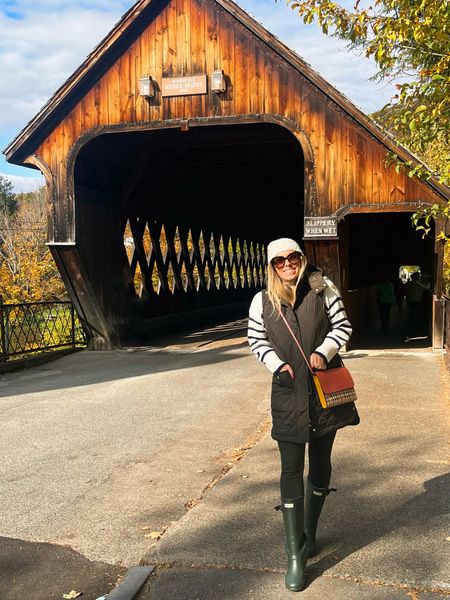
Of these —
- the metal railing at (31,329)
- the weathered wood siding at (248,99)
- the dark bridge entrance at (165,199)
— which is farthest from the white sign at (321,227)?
the metal railing at (31,329)

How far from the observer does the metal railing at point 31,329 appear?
11812mm

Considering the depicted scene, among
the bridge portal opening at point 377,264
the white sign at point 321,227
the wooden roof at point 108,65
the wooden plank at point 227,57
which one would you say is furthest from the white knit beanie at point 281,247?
the bridge portal opening at point 377,264

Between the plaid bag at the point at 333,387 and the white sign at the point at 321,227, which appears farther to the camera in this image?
the white sign at the point at 321,227

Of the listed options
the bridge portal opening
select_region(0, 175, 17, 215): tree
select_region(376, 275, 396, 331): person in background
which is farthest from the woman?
select_region(0, 175, 17, 215): tree

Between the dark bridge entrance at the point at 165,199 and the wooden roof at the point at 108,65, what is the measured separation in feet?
3.14

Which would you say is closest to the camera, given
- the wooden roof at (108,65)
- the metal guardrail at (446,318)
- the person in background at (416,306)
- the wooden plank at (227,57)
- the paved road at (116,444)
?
the paved road at (116,444)

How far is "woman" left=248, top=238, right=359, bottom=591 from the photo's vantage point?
11.0 feet

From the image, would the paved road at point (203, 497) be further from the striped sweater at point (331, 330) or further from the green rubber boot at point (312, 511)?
the striped sweater at point (331, 330)

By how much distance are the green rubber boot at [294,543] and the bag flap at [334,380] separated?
0.61m

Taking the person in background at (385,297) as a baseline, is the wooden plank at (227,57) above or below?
above

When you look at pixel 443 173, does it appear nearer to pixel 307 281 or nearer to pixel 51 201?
pixel 307 281

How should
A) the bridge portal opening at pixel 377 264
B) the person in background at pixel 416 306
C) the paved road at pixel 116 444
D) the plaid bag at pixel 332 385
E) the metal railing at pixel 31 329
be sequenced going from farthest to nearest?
1. the person in background at pixel 416 306
2. the bridge portal opening at pixel 377 264
3. the metal railing at pixel 31 329
4. the paved road at pixel 116 444
5. the plaid bag at pixel 332 385

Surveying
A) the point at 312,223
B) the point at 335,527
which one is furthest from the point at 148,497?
the point at 312,223

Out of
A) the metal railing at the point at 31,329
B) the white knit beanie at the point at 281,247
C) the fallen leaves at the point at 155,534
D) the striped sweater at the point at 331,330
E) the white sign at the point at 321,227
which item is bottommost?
the fallen leaves at the point at 155,534
